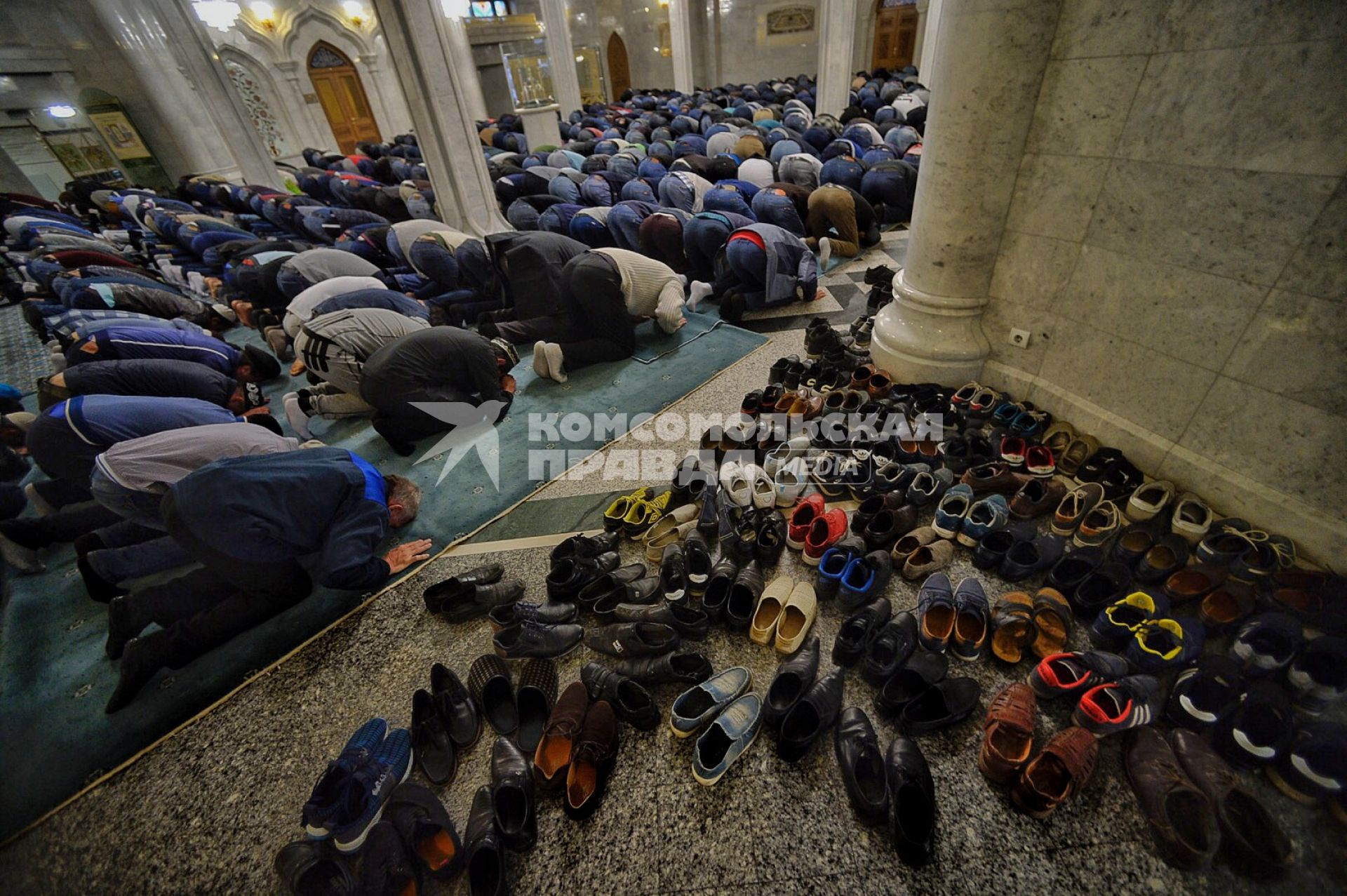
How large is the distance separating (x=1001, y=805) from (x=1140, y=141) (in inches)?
111

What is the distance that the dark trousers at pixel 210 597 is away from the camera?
7.46 ft

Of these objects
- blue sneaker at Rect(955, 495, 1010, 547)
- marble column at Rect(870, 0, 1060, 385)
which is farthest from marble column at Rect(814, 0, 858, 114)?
blue sneaker at Rect(955, 495, 1010, 547)

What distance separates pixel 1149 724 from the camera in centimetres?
167

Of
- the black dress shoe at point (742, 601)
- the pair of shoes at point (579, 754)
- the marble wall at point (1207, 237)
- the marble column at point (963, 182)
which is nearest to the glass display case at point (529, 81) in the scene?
the marble column at point (963, 182)

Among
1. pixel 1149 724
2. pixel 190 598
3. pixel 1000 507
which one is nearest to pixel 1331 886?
pixel 1149 724

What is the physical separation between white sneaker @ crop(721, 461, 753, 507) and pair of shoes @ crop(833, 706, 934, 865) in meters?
1.18

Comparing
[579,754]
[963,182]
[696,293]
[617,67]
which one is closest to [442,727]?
[579,754]

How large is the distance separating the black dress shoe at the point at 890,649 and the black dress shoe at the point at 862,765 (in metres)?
0.15

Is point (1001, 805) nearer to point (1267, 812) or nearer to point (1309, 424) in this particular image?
point (1267, 812)

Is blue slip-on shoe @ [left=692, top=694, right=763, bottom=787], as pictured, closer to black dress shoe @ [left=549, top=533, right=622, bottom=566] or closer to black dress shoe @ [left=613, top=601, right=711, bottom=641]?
black dress shoe @ [left=613, top=601, right=711, bottom=641]

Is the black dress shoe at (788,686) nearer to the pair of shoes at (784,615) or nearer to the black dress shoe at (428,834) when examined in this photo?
Answer: the pair of shoes at (784,615)

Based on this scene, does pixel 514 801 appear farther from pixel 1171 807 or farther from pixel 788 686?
pixel 1171 807

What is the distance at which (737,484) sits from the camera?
2.80 metres

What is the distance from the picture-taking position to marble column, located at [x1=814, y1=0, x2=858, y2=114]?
10656 mm
